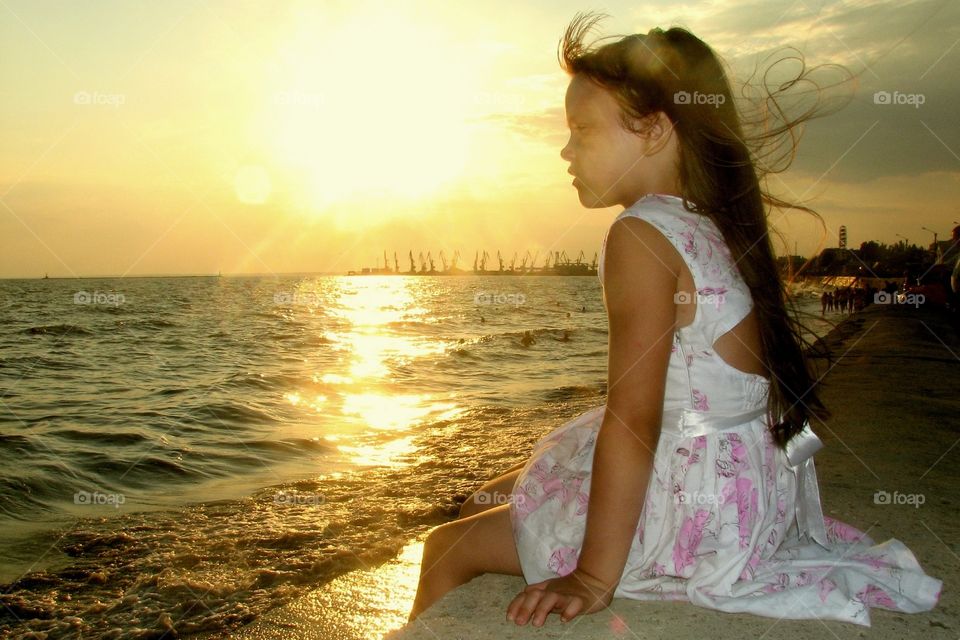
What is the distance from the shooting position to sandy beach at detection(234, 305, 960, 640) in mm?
1825

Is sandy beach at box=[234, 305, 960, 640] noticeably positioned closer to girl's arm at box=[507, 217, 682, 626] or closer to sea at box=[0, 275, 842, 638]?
A: girl's arm at box=[507, 217, 682, 626]

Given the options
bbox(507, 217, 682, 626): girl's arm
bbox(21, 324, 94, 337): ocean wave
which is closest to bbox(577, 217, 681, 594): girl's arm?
bbox(507, 217, 682, 626): girl's arm

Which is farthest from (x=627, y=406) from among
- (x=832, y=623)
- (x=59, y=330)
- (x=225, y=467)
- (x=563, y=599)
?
(x=59, y=330)

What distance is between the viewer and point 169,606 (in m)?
3.14

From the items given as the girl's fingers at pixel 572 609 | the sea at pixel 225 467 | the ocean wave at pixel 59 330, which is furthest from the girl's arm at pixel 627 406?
the ocean wave at pixel 59 330

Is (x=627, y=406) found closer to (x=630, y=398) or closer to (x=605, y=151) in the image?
(x=630, y=398)

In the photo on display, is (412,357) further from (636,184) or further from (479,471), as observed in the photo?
(636,184)

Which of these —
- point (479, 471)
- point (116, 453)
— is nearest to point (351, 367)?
point (116, 453)

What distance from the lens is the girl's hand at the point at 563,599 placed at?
174 cm

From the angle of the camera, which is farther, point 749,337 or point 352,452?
point 352,452

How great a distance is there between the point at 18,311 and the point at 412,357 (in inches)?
939

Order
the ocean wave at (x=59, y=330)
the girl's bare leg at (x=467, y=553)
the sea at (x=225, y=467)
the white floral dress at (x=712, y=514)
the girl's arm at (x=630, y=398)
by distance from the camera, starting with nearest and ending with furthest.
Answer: the girl's arm at (x=630, y=398) → the white floral dress at (x=712, y=514) → the girl's bare leg at (x=467, y=553) → the sea at (x=225, y=467) → the ocean wave at (x=59, y=330)

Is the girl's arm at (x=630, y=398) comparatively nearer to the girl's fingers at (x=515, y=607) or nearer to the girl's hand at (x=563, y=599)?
the girl's hand at (x=563, y=599)

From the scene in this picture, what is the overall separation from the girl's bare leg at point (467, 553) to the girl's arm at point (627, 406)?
285 mm
